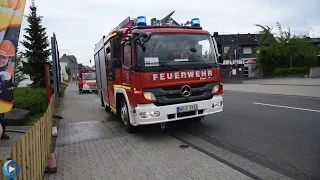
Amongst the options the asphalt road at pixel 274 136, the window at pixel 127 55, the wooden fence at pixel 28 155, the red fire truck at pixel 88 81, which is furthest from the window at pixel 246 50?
the wooden fence at pixel 28 155

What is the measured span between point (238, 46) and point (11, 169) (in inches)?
2135

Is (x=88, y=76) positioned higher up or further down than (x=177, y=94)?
higher up

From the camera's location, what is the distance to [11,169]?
2.59m

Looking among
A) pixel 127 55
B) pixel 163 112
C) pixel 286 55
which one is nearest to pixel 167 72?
pixel 163 112

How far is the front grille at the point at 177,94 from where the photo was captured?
20.0 ft

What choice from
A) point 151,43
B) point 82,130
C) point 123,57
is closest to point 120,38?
point 123,57

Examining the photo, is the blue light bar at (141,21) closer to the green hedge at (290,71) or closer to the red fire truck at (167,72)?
the red fire truck at (167,72)

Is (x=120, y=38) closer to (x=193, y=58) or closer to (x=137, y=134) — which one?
(x=193, y=58)

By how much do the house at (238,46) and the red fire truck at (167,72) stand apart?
4623cm

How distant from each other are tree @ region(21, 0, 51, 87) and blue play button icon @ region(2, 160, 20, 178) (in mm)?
18403

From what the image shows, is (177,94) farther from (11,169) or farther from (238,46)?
(238,46)

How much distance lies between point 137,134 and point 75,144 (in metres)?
1.57

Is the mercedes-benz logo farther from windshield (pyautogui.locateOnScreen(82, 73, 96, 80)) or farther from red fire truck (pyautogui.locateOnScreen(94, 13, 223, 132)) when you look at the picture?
windshield (pyautogui.locateOnScreen(82, 73, 96, 80))

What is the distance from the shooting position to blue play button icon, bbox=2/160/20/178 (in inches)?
99.0
